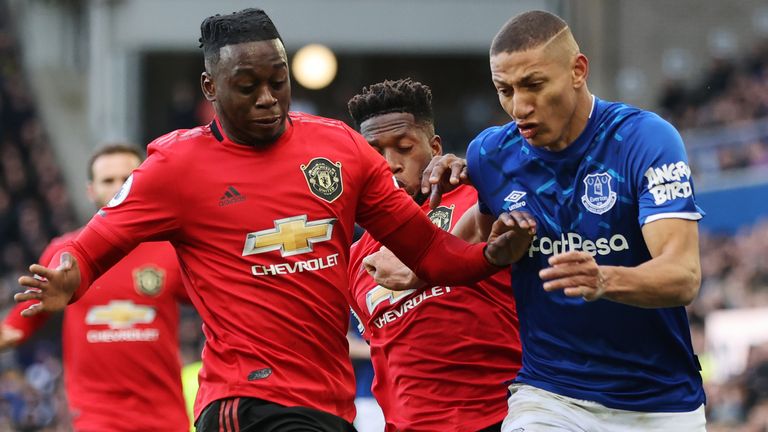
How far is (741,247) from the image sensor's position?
1345 centimetres

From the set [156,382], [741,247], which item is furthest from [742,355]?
[156,382]

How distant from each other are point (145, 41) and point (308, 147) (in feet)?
46.2

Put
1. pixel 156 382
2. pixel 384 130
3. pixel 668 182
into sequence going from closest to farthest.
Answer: pixel 668 182 → pixel 384 130 → pixel 156 382

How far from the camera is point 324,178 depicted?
519 cm

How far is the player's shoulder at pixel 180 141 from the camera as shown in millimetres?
5137

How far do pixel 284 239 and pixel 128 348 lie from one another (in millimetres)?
3256

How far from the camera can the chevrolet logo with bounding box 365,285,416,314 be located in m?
6.13

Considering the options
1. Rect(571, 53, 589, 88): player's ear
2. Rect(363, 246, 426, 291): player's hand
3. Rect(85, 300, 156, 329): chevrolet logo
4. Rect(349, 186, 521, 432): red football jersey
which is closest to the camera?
Rect(571, 53, 589, 88): player's ear

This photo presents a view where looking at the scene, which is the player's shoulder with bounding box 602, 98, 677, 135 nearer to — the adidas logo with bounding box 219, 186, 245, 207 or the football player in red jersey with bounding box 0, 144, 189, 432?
the adidas logo with bounding box 219, 186, 245, 207

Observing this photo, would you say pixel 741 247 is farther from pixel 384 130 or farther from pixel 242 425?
pixel 242 425

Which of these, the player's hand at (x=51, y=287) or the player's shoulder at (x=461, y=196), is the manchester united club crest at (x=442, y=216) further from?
the player's hand at (x=51, y=287)

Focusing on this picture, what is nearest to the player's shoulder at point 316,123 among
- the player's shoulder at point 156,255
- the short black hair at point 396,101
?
the short black hair at point 396,101

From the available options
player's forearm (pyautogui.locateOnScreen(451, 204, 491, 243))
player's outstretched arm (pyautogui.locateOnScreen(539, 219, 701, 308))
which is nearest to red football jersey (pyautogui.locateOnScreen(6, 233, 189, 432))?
player's forearm (pyautogui.locateOnScreen(451, 204, 491, 243))

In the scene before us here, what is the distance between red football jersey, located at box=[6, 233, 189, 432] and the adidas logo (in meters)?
3.04
